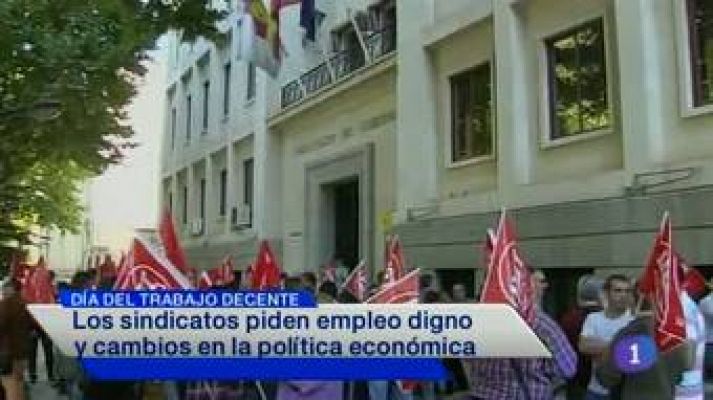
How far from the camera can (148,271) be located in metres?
7.36

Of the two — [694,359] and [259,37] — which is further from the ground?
[259,37]

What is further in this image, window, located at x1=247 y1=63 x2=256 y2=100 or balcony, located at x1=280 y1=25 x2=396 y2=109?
window, located at x1=247 y1=63 x2=256 y2=100

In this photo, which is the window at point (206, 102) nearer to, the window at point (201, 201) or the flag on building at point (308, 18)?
the window at point (201, 201)

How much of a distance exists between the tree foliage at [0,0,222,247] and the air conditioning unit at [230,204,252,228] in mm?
8263

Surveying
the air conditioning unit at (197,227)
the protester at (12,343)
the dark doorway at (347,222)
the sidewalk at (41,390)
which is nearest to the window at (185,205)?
the air conditioning unit at (197,227)

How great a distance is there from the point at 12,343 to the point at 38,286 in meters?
0.76

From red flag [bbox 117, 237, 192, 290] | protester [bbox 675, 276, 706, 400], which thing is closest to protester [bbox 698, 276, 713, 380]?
protester [bbox 675, 276, 706, 400]

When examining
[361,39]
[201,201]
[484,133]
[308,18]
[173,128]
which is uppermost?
[173,128]

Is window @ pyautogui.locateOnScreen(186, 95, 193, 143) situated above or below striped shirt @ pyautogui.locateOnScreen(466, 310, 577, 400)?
above

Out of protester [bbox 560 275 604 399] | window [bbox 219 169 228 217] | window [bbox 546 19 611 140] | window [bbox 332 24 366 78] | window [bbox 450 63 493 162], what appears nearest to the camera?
protester [bbox 560 275 604 399]

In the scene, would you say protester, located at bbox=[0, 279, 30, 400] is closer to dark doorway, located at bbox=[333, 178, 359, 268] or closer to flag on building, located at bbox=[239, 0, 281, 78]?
flag on building, located at bbox=[239, 0, 281, 78]

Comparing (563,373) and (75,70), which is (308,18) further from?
(563,373)

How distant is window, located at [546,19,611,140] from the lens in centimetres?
1462

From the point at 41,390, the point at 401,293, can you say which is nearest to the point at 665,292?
the point at 401,293
